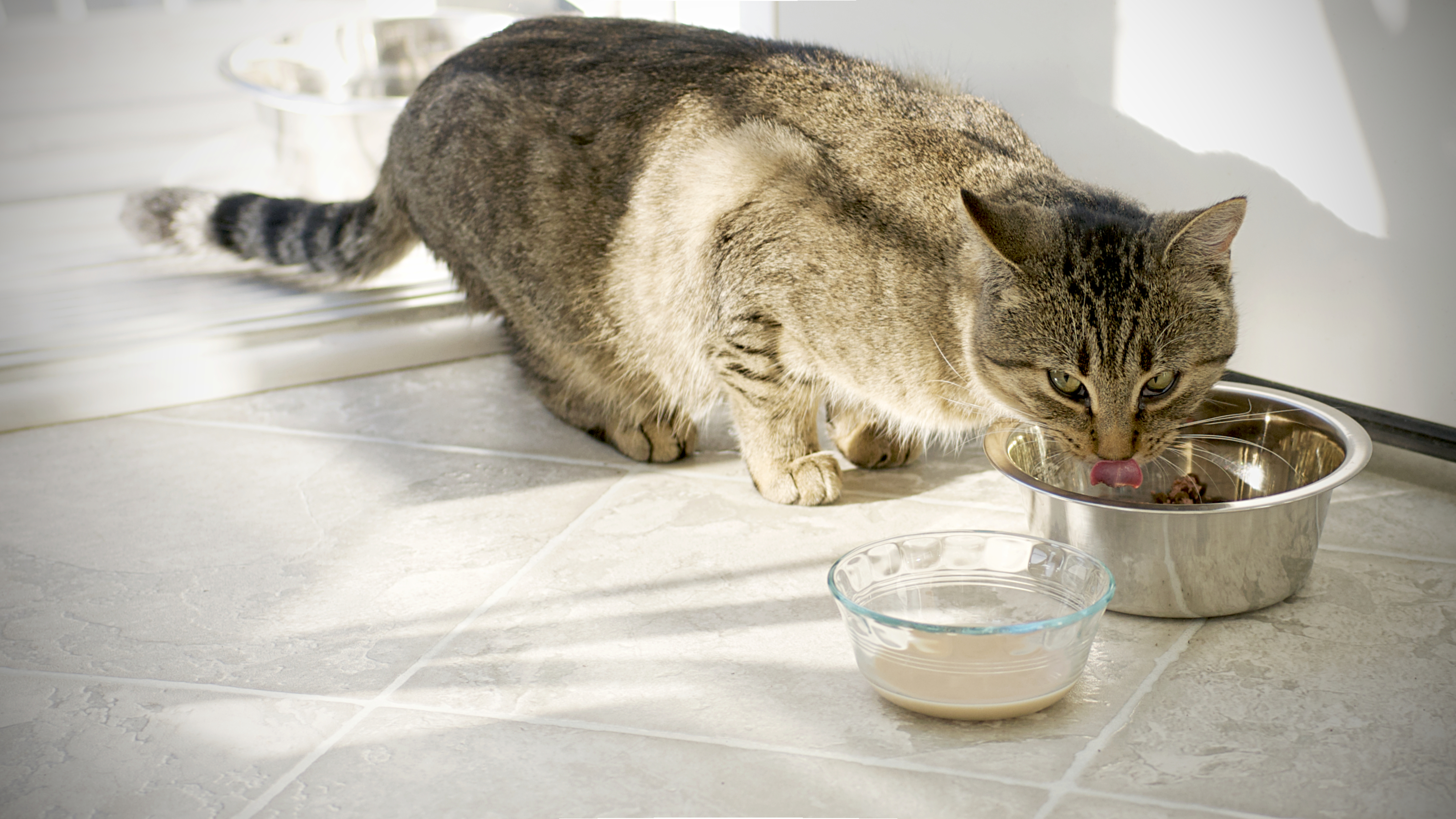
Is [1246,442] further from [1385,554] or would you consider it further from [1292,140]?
[1292,140]

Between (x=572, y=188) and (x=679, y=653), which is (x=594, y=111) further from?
(x=679, y=653)

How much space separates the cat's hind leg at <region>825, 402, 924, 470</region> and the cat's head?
579 mm

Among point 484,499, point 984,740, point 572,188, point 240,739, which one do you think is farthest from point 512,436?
point 984,740

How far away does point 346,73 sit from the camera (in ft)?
12.1

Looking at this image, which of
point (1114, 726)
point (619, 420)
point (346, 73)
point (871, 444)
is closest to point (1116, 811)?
point (1114, 726)

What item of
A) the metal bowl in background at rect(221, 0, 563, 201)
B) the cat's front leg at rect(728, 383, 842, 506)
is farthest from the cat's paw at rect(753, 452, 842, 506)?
the metal bowl in background at rect(221, 0, 563, 201)

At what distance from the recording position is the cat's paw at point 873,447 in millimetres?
2441

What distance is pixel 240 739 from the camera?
1.63 m

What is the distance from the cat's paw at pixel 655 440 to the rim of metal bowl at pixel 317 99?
1.31 m

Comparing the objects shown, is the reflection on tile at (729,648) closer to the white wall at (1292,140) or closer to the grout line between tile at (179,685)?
the grout line between tile at (179,685)

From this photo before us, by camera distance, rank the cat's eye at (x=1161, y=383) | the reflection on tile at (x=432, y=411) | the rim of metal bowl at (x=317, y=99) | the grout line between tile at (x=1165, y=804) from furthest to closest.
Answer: the rim of metal bowl at (x=317, y=99)
the reflection on tile at (x=432, y=411)
the cat's eye at (x=1161, y=383)
the grout line between tile at (x=1165, y=804)

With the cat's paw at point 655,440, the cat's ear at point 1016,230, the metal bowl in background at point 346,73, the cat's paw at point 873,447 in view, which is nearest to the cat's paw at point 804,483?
the cat's paw at point 873,447

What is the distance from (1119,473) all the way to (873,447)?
2.30ft

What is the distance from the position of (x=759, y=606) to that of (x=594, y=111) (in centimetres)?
110
